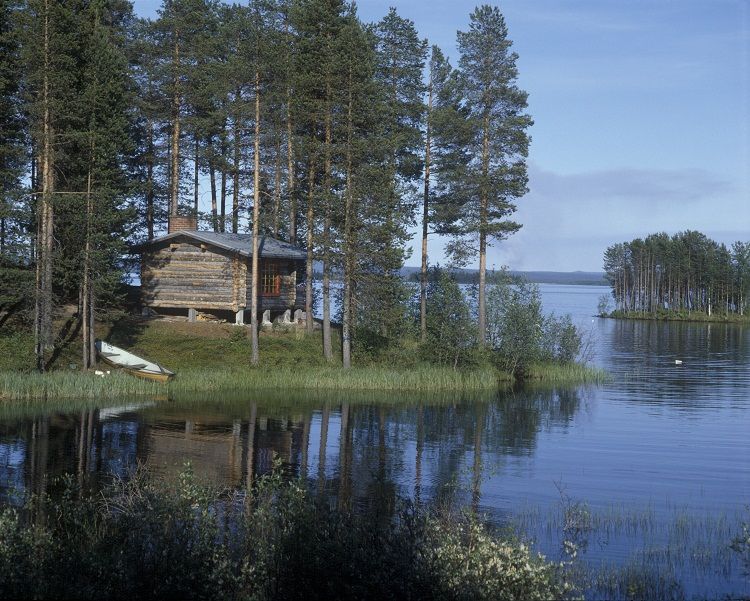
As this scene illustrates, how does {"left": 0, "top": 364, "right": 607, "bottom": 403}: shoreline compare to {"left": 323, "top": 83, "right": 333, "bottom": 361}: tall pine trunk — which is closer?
{"left": 0, "top": 364, "right": 607, "bottom": 403}: shoreline

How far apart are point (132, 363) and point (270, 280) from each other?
34.6ft

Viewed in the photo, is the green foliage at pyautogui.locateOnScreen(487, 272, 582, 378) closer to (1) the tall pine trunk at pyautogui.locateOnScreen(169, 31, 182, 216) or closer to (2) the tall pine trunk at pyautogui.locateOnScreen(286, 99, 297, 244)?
(2) the tall pine trunk at pyautogui.locateOnScreen(286, 99, 297, 244)

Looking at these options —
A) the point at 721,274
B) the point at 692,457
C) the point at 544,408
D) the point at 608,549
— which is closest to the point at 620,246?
the point at 721,274

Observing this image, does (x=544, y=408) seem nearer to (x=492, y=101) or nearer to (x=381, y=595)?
(x=492, y=101)

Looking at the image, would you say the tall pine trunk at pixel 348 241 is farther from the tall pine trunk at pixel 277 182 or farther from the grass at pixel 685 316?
the grass at pixel 685 316

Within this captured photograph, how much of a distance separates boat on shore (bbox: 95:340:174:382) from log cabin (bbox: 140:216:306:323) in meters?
7.11

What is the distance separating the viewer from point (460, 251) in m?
47.4

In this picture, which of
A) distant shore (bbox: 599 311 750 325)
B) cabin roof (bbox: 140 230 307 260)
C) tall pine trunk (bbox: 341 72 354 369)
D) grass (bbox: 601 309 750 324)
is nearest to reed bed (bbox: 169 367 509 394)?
tall pine trunk (bbox: 341 72 354 369)

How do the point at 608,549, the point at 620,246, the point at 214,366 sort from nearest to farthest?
the point at 608,549 → the point at 214,366 → the point at 620,246

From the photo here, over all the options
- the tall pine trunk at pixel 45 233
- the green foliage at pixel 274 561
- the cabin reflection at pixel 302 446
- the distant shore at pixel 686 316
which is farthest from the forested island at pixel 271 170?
the distant shore at pixel 686 316

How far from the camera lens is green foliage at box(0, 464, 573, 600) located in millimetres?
11188

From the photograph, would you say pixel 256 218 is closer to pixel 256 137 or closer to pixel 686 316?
pixel 256 137

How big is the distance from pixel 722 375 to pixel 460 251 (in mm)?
17764

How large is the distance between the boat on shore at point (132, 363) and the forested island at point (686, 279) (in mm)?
96053
